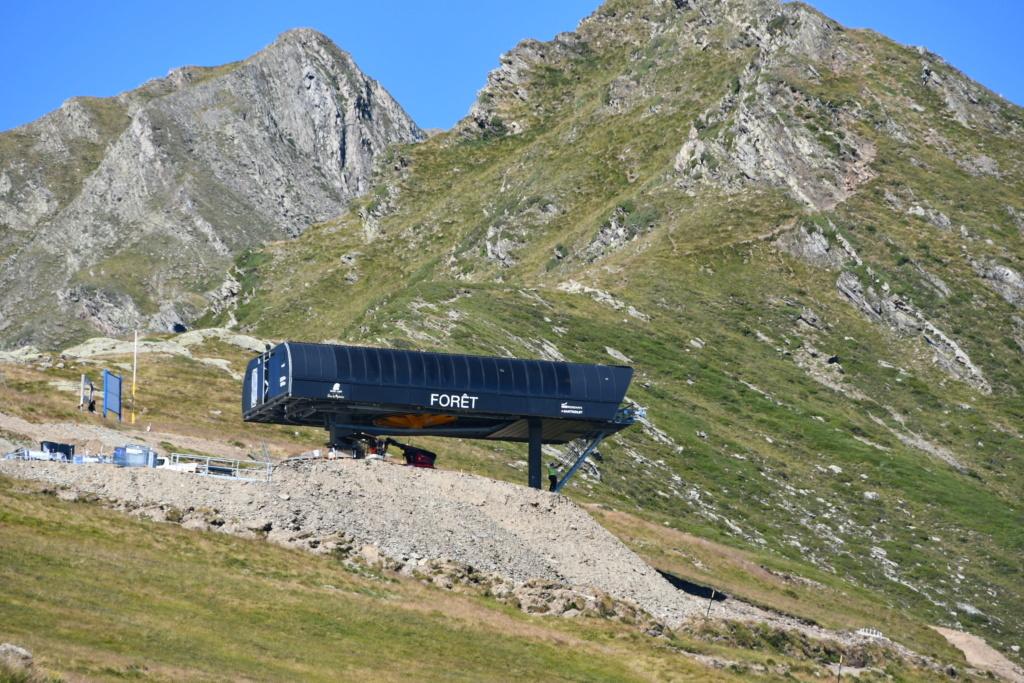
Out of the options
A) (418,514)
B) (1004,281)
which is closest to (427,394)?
(418,514)

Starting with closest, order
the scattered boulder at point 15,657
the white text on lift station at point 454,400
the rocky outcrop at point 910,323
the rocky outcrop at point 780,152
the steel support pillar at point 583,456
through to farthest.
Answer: the scattered boulder at point 15,657, the white text on lift station at point 454,400, the steel support pillar at point 583,456, the rocky outcrop at point 910,323, the rocky outcrop at point 780,152

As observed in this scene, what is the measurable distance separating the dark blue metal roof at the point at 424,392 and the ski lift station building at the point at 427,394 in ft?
0.16

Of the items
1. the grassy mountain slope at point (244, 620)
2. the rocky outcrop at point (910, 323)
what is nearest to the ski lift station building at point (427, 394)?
the grassy mountain slope at point (244, 620)

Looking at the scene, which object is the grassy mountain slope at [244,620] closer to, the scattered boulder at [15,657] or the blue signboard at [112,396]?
the scattered boulder at [15,657]

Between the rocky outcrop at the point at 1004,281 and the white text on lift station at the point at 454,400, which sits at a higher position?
the rocky outcrop at the point at 1004,281

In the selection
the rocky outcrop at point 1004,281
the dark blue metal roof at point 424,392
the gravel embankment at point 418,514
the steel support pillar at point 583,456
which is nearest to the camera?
the gravel embankment at point 418,514

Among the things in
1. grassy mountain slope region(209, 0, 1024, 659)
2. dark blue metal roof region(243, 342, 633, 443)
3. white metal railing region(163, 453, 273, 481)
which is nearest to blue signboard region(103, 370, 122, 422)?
dark blue metal roof region(243, 342, 633, 443)

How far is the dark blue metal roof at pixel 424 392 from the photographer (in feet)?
232

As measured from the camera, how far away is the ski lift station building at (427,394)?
70750 millimetres

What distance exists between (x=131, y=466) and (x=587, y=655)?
21229mm

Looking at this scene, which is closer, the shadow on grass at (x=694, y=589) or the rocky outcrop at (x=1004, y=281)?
the shadow on grass at (x=694, y=589)

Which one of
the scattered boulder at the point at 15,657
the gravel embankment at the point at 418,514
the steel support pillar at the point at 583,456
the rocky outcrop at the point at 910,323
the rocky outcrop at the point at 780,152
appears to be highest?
the rocky outcrop at the point at 780,152

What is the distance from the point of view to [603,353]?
138 meters

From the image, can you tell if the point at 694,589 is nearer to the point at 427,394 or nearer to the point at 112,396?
the point at 427,394
